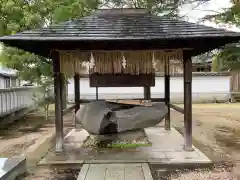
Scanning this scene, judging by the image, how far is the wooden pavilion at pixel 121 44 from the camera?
602 centimetres

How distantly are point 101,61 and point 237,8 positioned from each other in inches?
169

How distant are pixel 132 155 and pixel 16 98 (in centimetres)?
859

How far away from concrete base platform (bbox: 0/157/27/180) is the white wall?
1608 centimetres

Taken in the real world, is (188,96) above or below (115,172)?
above

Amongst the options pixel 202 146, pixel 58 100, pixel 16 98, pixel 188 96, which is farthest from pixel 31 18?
pixel 202 146

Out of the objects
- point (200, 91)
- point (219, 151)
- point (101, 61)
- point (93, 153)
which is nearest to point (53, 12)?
point (101, 61)

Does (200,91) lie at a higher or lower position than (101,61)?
lower

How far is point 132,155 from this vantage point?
657 centimetres

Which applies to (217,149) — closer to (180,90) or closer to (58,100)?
(58,100)

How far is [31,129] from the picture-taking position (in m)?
11.2

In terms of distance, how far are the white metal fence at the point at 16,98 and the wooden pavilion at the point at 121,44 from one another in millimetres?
5189

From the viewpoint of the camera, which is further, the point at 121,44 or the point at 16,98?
the point at 16,98

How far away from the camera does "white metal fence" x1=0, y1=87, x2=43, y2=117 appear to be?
38.4ft

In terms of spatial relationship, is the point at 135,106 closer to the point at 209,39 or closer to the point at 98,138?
the point at 98,138
